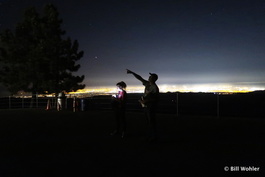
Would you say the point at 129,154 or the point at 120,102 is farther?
the point at 120,102

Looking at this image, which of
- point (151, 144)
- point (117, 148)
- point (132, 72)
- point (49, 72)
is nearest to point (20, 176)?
point (117, 148)

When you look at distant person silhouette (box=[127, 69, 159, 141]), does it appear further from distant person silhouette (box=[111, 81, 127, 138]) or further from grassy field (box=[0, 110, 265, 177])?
distant person silhouette (box=[111, 81, 127, 138])

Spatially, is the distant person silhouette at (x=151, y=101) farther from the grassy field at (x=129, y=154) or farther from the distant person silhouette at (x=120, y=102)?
→ the distant person silhouette at (x=120, y=102)

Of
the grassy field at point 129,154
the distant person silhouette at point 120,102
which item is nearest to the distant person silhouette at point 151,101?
the grassy field at point 129,154

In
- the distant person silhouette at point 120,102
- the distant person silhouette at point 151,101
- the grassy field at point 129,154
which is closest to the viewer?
the grassy field at point 129,154

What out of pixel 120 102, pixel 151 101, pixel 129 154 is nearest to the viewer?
pixel 129 154

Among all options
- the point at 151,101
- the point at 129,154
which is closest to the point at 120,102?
the point at 151,101

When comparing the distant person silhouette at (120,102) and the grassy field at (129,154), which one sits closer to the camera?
the grassy field at (129,154)

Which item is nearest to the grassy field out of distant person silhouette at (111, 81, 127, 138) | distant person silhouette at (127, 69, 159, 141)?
distant person silhouette at (127, 69, 159, 141)

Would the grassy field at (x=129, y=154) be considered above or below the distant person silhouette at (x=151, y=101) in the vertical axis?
below

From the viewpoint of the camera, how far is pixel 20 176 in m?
4.25

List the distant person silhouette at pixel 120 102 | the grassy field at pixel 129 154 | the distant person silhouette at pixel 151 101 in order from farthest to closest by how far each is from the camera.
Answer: the distant person silhouette at pixel 120 102 → the distant person silhouette at pixel 151 101 → the grassy field at pixel 129 154

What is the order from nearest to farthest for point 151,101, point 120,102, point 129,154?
point 129,154 → point 151,101 → point 120,102

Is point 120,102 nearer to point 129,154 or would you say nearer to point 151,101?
point 151,101
